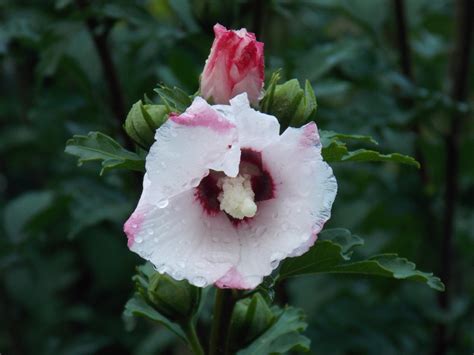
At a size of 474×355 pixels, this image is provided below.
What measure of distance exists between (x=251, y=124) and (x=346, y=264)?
0.21 m

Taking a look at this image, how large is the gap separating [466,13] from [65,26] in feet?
2.62

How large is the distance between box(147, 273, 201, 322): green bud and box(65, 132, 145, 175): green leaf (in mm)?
126

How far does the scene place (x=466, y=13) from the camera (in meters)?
1.87

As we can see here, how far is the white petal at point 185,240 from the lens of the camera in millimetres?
885

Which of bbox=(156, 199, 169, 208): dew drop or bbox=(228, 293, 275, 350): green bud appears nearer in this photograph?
bbox=(156, 199, 169, 208): dew drop

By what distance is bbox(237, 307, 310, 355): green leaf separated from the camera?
1062 millimetres

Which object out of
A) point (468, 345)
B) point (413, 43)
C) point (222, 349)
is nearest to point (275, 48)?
point (413, 43)

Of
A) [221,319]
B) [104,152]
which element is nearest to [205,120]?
[104,152]

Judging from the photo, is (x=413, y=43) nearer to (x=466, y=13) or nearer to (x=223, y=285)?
(x=466, y=13)

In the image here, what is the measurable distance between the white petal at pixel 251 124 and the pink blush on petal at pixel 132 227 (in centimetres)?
12

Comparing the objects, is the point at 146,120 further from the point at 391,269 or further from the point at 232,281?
the point at 391,269

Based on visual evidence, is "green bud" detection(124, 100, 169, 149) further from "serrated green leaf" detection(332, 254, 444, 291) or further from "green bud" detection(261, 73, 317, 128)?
"serrated green leaf" detection(332, 254, 444, 291)

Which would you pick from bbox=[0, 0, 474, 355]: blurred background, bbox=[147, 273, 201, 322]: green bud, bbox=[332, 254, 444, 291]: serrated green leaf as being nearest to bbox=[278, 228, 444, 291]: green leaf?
bbox=[332, 254, 444, 291]: serrated green leaf

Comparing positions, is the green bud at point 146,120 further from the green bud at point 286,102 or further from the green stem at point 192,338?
the green stem at point 192,338
